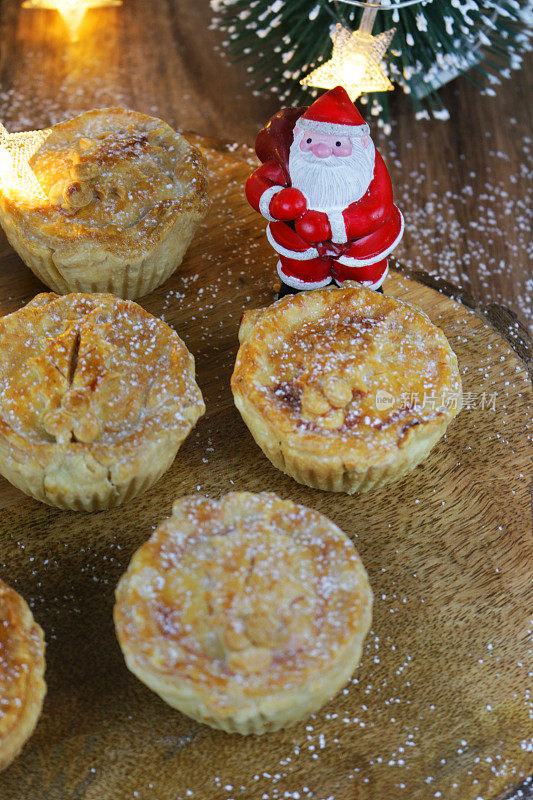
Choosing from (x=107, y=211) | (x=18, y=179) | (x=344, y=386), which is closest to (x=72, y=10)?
(x=18, y=179)

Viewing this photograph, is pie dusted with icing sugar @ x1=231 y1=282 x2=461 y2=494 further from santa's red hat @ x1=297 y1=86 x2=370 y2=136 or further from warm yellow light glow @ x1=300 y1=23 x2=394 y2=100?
warm yellow light glow @ x1=300 y1=23 x2=394 y2=100

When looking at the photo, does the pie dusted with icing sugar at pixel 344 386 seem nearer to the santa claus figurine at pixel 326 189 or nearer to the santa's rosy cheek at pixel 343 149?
the santa claus figurine at pixel 326 189

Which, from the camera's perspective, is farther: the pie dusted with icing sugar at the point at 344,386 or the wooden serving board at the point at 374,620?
the pie dusted with icing sugar at the point at 344,386

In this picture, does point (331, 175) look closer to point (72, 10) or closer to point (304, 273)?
point (304, 273)

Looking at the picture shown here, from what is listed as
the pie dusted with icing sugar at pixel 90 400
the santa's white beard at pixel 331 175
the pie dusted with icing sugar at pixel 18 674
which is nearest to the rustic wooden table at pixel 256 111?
the santa's white beard at pixel 331 175

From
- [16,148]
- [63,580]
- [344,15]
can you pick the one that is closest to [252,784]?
[63,580]

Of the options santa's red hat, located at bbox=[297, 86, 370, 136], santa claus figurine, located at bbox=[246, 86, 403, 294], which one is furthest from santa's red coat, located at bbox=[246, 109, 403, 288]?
santa's red hat, located at bbox=[297, 86, 370, 136]

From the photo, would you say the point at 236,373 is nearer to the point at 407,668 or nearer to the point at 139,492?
the point at 139,492
